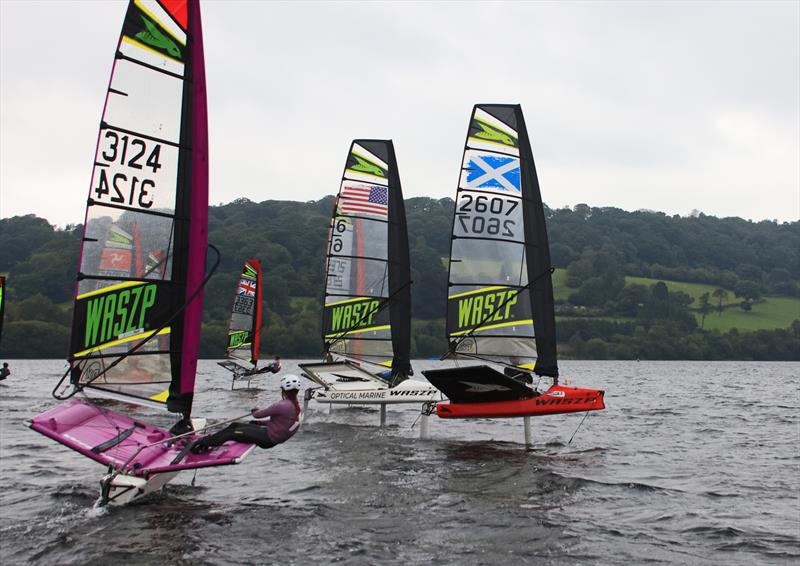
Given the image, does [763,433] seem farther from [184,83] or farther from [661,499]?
[184,83]

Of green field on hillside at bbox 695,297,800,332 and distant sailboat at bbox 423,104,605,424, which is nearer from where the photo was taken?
distant sailboat at bbox 423,104,605,424

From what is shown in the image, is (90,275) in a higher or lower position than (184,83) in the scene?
lower

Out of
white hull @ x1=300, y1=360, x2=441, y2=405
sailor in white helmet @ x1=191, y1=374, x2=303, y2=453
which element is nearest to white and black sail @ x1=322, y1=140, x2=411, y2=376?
white hull @ x1=300, y1=360, x2=441, y2=405

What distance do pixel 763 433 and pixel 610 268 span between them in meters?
110

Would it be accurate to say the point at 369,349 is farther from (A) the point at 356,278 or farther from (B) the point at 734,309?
(B) the point at 734,309

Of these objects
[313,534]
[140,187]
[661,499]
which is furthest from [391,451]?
[140,187]

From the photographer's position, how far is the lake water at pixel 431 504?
9.58m

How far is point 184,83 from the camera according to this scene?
39.2 ft

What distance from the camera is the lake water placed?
9578 mm

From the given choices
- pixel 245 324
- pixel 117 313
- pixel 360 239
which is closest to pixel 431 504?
pixel 117 313

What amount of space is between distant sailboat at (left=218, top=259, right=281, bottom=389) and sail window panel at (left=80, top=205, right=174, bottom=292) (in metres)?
29.0

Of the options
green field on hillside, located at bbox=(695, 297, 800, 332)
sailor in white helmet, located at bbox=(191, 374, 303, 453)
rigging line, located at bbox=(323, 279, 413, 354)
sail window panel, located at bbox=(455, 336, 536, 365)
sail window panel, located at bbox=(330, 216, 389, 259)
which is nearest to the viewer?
sailor in white helmet, located at bbox=(191, 374, 303, 453)

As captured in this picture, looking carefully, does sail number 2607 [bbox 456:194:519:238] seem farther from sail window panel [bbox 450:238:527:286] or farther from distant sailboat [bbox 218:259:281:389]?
distant sailboat [bbox 218:259:281:389]

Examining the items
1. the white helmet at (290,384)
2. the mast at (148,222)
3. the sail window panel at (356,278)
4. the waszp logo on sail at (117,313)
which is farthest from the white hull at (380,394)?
the waszp logo on sail at (117,313)
